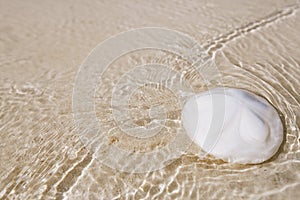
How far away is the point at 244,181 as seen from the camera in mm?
2002

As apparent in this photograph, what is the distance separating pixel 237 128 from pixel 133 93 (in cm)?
91

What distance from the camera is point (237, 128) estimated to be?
6.77 ft

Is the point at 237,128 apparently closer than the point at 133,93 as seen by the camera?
Yes

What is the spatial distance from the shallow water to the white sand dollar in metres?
0.07

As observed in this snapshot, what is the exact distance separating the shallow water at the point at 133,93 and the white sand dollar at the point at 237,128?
7cm

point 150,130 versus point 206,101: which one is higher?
point 206,101

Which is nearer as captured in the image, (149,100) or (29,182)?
(29,182)

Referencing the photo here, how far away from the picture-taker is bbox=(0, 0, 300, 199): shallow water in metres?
2.01

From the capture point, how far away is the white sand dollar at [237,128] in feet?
6.71

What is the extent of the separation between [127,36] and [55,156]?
147cm

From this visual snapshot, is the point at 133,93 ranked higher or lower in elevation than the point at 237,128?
higher

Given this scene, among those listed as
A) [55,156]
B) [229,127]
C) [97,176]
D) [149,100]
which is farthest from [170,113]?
[55,156]

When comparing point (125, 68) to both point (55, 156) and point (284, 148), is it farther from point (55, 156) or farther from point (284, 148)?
point (284, 148)

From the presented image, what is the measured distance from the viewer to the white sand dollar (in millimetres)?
2045
